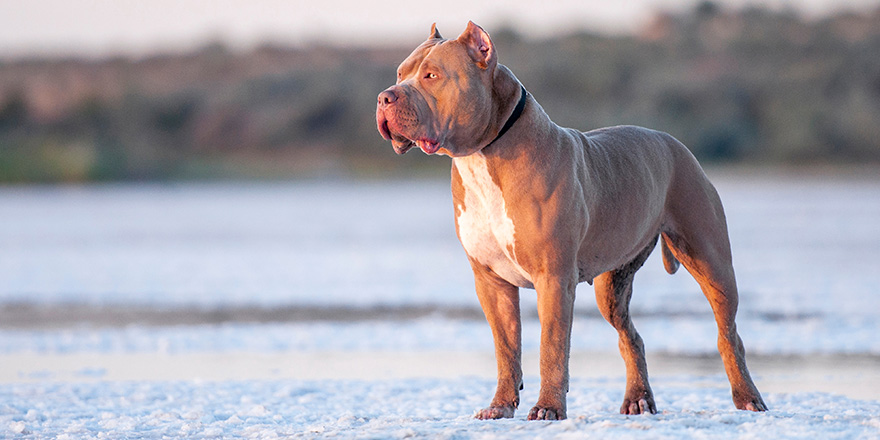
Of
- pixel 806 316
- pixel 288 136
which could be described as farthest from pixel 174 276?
pixel 288 136

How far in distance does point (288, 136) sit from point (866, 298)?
41043 millimetres

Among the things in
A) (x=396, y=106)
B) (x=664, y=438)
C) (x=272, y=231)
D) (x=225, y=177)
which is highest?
(x=225, y=177)

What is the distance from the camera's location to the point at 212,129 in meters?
50.9

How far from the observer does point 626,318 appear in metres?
5.84

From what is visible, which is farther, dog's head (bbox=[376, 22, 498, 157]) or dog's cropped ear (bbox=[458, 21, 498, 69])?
dog's cropped ear (bbox=[458, 21, 498, 69])

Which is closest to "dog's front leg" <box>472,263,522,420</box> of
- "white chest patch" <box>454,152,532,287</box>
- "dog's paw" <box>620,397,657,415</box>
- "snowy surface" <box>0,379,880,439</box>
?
"white chest patch" <box>454,152,532,287</box>

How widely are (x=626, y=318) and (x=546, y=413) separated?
111 cm

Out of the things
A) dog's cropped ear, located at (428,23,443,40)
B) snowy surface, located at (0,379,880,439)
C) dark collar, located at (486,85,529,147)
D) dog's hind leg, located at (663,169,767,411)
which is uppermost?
dog's cropped ear, located at (428,23,443,40)

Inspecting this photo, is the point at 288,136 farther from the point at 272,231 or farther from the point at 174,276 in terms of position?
the point at 174,276

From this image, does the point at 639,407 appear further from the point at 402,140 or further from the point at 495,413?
the point at 402,140

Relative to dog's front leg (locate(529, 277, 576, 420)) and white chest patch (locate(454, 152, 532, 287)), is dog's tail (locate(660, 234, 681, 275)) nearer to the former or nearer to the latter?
white chest patch (locate(454, 152, 532, 287))

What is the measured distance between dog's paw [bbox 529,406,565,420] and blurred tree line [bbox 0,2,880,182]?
36302mm

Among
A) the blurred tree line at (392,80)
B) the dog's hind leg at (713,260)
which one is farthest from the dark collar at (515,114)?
the blurred tree line at (392,80)

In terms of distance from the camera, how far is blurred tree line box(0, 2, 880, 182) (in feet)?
144
